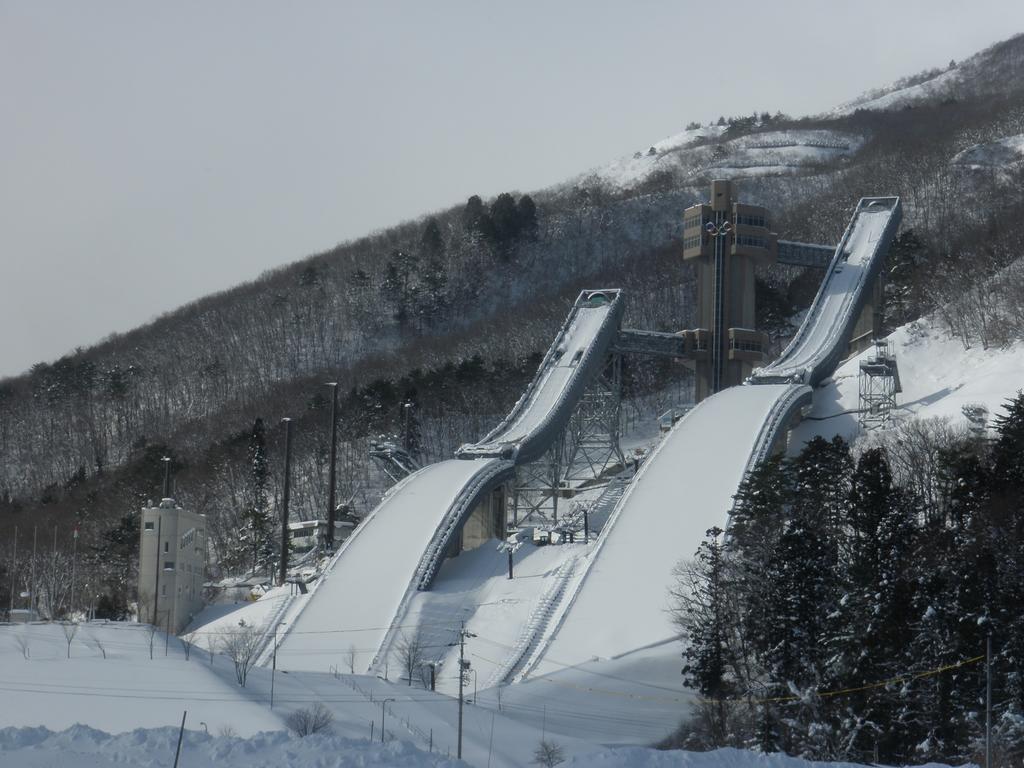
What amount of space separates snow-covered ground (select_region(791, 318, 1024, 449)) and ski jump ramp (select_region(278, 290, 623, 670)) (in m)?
10.3

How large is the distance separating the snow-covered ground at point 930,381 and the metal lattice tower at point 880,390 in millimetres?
508

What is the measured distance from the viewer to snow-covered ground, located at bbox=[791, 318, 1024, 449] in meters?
58.8

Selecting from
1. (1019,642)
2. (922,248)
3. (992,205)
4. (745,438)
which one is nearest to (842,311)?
(922,248)

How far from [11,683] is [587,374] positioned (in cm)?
3933

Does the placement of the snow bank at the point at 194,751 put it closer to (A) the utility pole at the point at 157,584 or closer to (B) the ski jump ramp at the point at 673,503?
(B) the ski jump ramp at the point at 673,503

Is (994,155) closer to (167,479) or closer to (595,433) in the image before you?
(595,433)

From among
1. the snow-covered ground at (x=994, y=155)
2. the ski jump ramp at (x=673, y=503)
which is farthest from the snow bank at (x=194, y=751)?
the snow-covered ground at (x=994, y=155)

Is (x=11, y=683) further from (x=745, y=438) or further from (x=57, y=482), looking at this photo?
(x=57, y=482)

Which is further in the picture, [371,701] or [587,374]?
[587,374]

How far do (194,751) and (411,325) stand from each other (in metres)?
83.5

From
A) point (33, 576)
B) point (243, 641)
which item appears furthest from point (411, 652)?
point (33, 576)

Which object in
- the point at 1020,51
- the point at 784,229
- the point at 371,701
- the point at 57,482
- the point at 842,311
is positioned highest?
the point at 1020,51

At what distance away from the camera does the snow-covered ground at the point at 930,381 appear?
58781 mm

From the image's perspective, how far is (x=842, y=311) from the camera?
7369 cm
